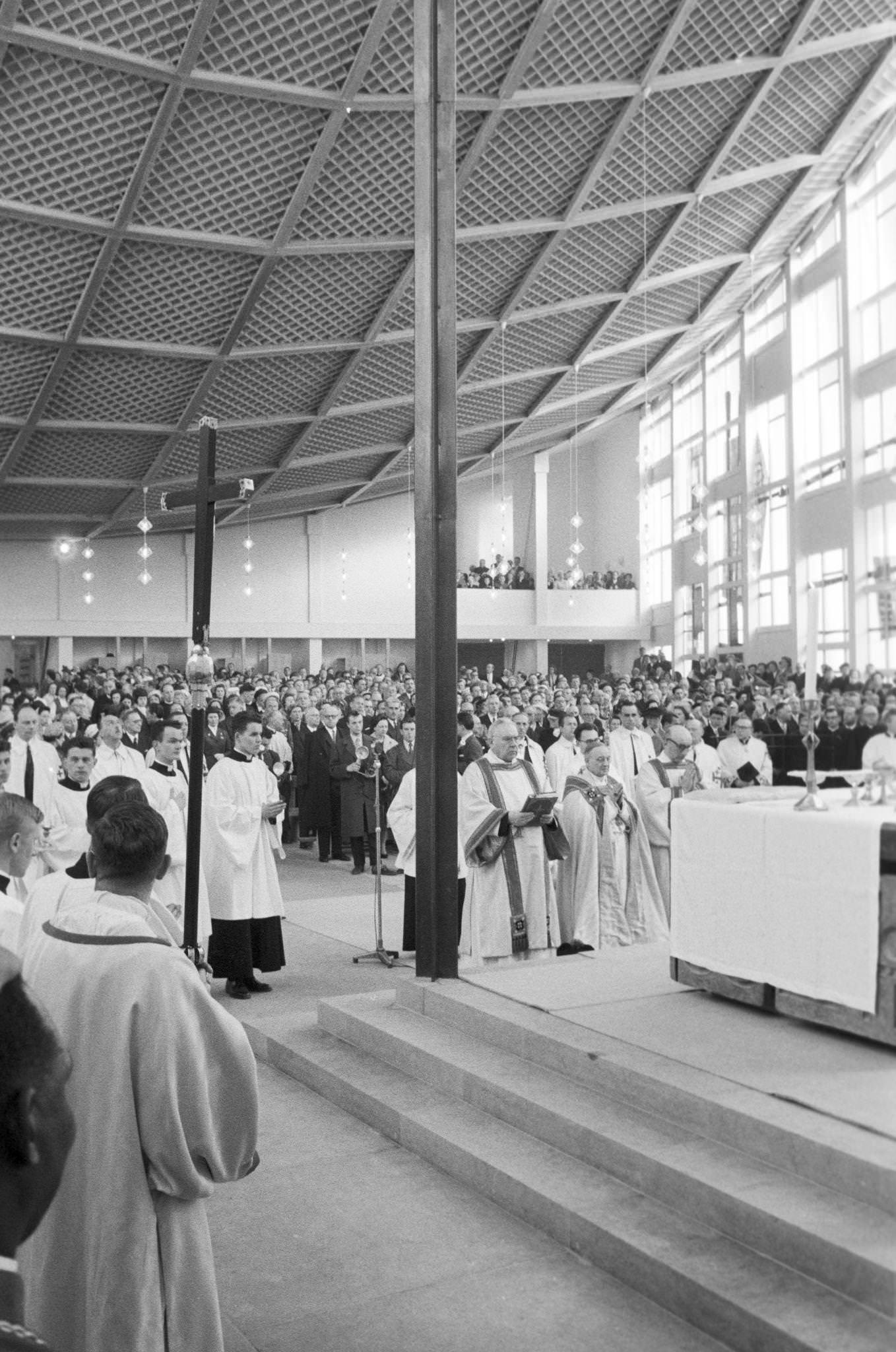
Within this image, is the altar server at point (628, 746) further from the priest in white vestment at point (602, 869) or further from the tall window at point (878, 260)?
the tall window at point (878, 260)

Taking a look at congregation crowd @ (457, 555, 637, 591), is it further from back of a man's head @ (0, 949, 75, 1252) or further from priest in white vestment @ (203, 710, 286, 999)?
back of a man's head @ (0, 949, 75, 1252)

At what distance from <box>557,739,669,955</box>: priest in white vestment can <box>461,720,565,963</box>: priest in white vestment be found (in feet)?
1.36

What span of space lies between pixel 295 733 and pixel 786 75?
8.83 meters

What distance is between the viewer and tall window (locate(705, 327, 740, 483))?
5.55 m

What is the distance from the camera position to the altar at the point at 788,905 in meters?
3.85

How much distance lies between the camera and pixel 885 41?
15.0ft

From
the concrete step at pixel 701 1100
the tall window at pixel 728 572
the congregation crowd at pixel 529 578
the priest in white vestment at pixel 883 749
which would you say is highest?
the congregation crowd at pixel 529 578

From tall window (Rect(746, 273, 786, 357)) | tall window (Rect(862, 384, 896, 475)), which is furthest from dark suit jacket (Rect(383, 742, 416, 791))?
tall window (Rect(862, 384, 896, 475))

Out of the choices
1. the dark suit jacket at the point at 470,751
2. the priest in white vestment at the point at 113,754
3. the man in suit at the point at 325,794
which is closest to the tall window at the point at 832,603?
the priest in white vestment at the point at 113,754

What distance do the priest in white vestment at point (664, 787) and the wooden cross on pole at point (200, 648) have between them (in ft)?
9.83

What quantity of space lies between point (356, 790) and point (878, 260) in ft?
26.9

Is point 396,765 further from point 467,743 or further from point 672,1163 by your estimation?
point 672,1163

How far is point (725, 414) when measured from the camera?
6527mm

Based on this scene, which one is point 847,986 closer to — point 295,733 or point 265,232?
point 295,733
